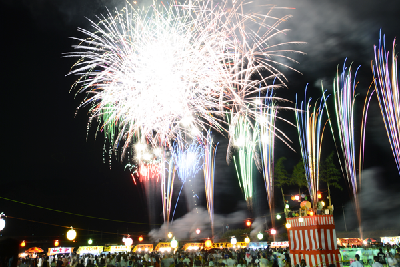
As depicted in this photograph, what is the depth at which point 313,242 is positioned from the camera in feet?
43.7

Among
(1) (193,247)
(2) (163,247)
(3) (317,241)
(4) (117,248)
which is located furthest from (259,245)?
(3) (317,241)

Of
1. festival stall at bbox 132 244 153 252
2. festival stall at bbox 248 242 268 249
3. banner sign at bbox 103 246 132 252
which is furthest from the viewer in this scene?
festival stall at bbox 132 244 153 252

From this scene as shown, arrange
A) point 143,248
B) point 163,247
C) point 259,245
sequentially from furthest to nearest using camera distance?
point 143,248 → point 163,247 → point 259,245

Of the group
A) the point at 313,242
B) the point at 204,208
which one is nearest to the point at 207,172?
the point at 313,242

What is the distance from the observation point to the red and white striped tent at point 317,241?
510 inches

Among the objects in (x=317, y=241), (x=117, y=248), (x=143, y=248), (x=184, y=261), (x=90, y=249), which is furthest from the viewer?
(x=143, y=248)

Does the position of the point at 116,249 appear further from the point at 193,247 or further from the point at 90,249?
the point at 193,247

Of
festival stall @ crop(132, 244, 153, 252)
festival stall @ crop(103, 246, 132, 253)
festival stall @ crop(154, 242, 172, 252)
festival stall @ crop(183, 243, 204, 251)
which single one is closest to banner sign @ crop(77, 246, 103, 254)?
festival stall @ crop(103, 246, 132, 253)

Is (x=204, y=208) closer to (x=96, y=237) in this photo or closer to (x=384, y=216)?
(x=96, y=237)

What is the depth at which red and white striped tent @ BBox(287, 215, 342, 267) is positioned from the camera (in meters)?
13.0

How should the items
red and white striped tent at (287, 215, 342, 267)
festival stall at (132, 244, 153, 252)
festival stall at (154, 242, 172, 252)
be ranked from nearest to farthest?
1. red and white striped tent at (287, 215, 342, 267)
2. festival stall at (154, 242, 172, 252)
3. festival stall at (132, 244, 153, 252)

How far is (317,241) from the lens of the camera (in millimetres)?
13180

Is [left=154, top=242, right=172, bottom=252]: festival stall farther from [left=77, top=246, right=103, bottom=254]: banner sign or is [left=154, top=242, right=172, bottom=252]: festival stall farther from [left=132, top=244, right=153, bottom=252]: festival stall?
[left=77, top=246, right=103, bottom=254]: banner sign

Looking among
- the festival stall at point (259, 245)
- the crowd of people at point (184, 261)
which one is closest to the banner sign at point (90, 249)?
the crowd of people at point (184, 261)
